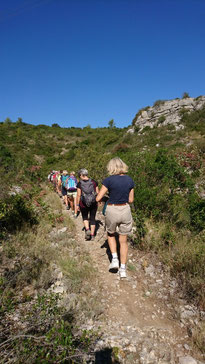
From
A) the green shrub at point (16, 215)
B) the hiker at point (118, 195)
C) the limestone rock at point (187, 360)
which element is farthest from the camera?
the green shrub at point (16, 215)

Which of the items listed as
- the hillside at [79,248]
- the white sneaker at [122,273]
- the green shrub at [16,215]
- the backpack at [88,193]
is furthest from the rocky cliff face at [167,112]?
the white sneaker at [122,273]

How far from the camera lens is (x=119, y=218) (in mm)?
2947

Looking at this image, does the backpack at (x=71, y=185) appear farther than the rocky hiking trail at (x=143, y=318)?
Yes

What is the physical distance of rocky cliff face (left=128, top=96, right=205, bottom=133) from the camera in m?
21.2

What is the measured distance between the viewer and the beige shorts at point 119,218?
116 inches

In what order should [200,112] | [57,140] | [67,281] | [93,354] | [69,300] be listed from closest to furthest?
[93,354]
[69,300]
[67,281]
[200,112]
[57,140]

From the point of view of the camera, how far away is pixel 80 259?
3646mm

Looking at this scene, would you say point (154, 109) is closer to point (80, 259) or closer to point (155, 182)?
point (155, 182)

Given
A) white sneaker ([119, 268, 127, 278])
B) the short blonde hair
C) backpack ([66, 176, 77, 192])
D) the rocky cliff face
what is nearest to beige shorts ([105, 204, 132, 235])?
the short blonde hair

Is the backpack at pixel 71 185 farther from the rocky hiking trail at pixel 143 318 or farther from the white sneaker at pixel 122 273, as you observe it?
the white sneaker at pixel 122 273

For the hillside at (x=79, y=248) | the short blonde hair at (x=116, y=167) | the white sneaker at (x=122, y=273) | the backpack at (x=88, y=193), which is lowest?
the white sneaker at (x=122, y=273)

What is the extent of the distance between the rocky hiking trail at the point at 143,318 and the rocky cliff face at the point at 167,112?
717 inches

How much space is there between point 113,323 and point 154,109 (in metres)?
28.2

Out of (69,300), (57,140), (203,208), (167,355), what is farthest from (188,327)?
(57,140)
